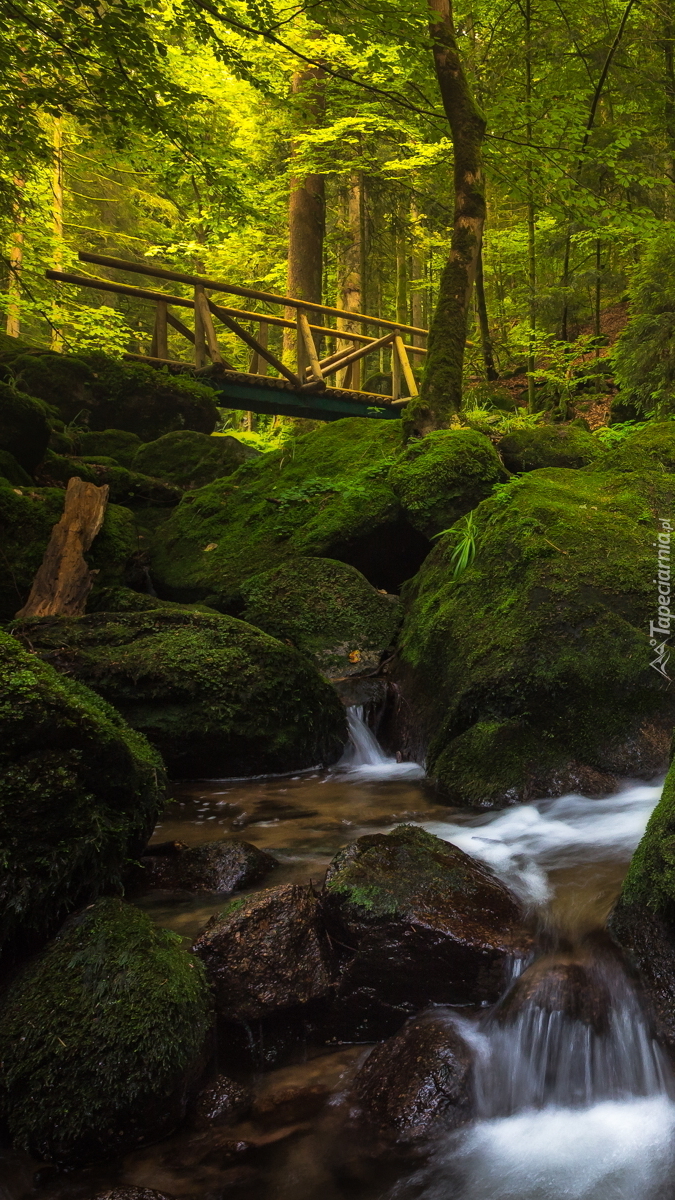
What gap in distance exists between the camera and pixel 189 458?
412 inches

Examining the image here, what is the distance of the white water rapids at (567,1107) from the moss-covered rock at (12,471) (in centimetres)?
672

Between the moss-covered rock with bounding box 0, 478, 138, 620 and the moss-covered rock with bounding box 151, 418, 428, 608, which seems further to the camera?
the moss-covered rock with bounding box 151, 418, 428, 608

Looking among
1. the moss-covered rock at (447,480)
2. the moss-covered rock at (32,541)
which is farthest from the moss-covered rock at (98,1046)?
the moss-covered rock at (447,480)

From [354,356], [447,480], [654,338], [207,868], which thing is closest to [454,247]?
[654,338]

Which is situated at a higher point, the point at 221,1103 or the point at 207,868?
the point at 207,868

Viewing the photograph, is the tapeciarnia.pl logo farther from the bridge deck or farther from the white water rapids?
the bridge deck

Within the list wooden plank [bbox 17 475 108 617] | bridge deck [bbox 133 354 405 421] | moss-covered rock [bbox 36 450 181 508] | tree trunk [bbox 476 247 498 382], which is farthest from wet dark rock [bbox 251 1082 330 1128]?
tree trunk [bbox 476 247 498 382]

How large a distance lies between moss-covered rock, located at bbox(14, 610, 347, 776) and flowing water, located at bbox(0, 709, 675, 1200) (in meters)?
1.42

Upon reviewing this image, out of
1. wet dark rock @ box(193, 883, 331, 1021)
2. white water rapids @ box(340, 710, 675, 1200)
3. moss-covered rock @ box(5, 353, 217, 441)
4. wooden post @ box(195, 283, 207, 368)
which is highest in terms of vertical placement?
wooden post @ box(195, 283, 207, 368)

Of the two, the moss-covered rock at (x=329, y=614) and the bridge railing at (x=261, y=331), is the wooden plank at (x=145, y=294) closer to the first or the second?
the bridge railing at (x=261, y=331)

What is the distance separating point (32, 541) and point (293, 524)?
2.56 m

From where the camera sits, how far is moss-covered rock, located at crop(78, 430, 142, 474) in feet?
34.3

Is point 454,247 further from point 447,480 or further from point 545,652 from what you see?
point 545,652

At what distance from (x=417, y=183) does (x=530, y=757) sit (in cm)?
1497
